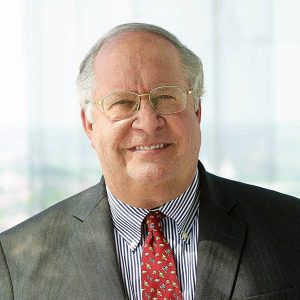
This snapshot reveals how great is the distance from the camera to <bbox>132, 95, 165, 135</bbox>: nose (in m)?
1.69

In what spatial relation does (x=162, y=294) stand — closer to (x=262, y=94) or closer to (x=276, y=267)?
(x=276, y=267)

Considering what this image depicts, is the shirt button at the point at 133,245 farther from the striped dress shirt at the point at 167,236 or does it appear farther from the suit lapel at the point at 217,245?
the suit lapel at the point at 217,245

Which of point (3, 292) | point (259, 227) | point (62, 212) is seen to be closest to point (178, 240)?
point (259, 227)

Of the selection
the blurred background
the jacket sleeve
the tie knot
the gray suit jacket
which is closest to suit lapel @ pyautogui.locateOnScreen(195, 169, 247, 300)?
the gray suit jacket

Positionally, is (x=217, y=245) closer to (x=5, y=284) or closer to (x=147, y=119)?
(x=147, y=119)

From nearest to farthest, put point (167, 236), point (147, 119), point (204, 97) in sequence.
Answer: point (147, 119) → point (167, 236) → point (204, 97)

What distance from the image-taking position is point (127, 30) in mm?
1822

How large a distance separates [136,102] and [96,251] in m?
0.41

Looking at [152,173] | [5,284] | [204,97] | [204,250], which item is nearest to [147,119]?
[152,173]

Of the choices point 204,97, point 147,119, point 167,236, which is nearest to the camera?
point 147,119

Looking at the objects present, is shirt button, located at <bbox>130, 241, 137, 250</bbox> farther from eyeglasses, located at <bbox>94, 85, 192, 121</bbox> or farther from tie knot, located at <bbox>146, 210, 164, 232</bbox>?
eyeglasses, located at <bbox>94, 85, 192, 121</bbox>

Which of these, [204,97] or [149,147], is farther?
[204,97]

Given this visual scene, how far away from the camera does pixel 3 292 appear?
1.77 m

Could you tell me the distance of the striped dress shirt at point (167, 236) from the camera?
5.71ft
